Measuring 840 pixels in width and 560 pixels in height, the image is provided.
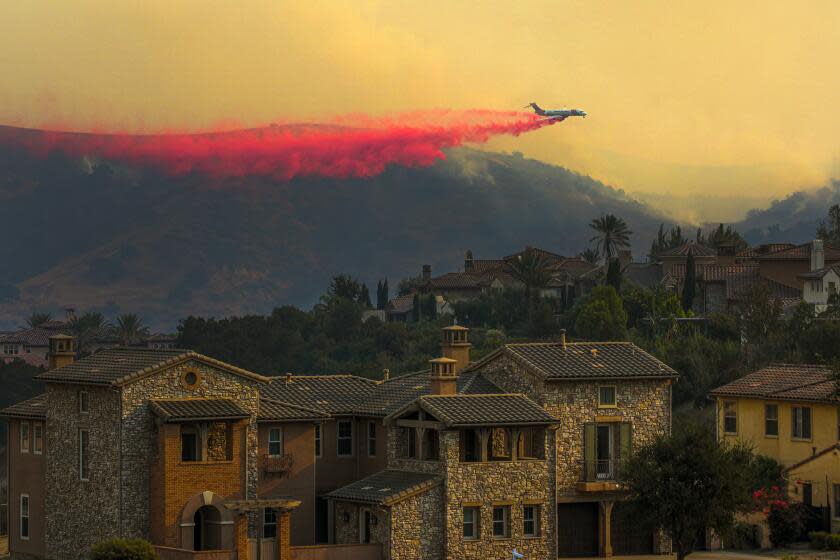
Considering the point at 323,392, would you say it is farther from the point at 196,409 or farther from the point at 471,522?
the point at 471,522

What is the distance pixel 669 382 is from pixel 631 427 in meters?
2.36

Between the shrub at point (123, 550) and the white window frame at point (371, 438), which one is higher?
the white window frame at point (371, 438)

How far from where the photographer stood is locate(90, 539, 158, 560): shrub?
198 ft

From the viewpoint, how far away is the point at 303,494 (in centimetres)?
6775

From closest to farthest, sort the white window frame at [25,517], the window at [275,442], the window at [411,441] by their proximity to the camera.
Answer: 1. the window at [275,442]
2. the window at [411,441]
3. the white window frame at [25,517]

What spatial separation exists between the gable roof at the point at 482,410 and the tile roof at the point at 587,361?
189 centimetres

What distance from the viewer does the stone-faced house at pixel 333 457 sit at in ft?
210

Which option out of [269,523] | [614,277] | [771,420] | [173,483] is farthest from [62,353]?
[614,277]

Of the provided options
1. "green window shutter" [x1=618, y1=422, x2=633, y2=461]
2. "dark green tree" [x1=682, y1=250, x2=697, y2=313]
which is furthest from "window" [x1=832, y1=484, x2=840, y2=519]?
"dark green tree" [x1=682, y1=250, x2=697, y2=313]

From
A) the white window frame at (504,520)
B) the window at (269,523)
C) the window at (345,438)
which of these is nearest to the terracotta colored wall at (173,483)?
the window at (269,523)

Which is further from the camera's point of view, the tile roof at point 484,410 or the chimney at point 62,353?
the chimney at point 62,353

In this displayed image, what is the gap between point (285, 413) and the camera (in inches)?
2650

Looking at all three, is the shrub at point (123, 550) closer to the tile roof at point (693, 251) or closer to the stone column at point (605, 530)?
the stone column at point (605, 530)

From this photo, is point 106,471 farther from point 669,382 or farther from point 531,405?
point 669,382
